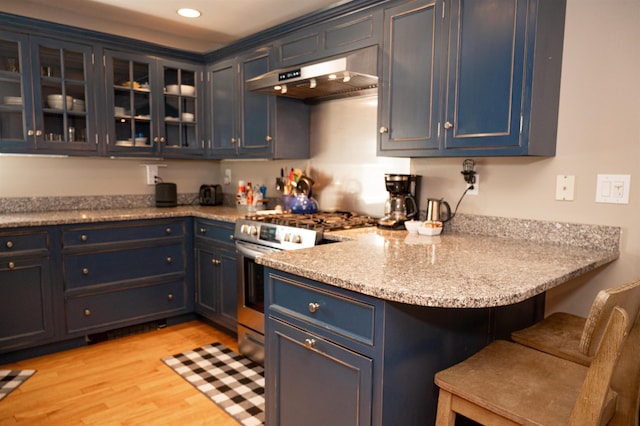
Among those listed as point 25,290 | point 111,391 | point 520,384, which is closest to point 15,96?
point 25,290

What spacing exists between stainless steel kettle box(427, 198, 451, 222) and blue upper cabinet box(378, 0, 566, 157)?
0.31 m

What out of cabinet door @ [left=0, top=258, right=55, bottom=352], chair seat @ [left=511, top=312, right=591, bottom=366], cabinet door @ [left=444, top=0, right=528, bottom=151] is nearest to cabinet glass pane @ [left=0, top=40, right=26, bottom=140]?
cabinet door @ [left=0, top=258, right=55, bottom=352]

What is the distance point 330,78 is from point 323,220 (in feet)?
2.68

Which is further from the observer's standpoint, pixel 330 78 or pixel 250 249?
pixel 250 249

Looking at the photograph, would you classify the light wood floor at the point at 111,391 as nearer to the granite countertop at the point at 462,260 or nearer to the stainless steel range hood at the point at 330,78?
the granite countertop at the point at 462,260

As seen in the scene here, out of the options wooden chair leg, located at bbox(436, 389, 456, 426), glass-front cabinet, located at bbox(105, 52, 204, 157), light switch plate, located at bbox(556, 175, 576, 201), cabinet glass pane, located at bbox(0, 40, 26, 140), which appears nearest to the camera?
wooden chair leg, located at bbox(436, 389, 456, 426)

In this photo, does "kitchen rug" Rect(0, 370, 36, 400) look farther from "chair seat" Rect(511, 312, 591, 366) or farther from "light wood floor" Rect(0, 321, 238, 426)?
"chair seat" Rect(511, 312, 591, 366)

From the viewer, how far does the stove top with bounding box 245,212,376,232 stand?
2332 millimetres

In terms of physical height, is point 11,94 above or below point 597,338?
above

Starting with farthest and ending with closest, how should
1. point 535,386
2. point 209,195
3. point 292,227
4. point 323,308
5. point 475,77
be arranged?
1. point 209,195
2. point 292,227
3. point 475,77
4. point 323,308
5. point 535,386

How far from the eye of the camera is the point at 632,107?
67.1 inches

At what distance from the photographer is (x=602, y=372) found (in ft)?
3.14

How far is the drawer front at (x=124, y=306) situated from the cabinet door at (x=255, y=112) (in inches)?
47.1

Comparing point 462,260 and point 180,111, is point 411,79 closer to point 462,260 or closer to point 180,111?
point 462,260
